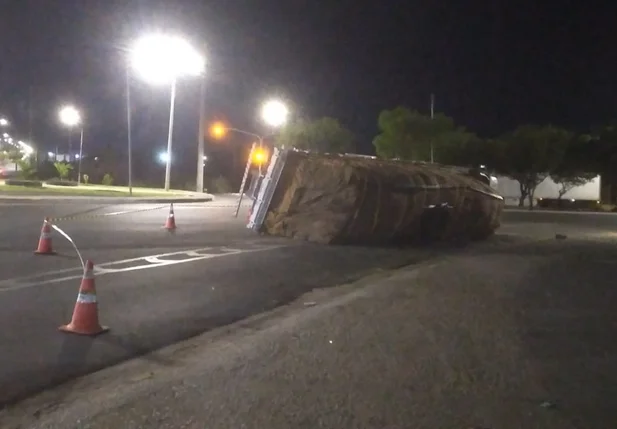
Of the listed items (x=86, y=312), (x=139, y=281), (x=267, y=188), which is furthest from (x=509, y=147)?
(x=86, y=312)

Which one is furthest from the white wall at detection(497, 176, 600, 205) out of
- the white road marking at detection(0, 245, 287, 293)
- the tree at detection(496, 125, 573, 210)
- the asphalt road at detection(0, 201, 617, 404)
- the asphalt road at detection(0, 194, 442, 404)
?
the white road marking at detection(0, 245, 287, 293)

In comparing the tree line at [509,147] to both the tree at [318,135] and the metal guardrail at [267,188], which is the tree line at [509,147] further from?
the metal guardrail at [267,188]

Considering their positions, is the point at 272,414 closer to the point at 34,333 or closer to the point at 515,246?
the point at 34,333

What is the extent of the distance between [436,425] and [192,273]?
864cm

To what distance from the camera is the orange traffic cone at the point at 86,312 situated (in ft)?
29.7

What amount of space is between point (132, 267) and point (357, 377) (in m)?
7.97

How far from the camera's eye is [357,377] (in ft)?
24.4

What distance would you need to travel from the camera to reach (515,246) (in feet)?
75.0

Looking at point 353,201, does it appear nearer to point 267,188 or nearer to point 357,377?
point 267,188

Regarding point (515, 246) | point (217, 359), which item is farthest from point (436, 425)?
point (515, 246)

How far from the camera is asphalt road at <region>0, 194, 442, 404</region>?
8375mm

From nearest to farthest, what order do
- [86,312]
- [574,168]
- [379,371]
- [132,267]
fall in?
[379,371], [86,312], [132,267], [574,168]

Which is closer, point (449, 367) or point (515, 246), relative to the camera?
point (449, 367)

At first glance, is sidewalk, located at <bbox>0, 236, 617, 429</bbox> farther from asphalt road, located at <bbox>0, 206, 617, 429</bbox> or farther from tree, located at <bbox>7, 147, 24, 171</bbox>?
tree, located at <bbox>7, 147, 24, 171</bbox>
